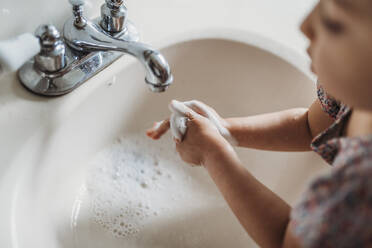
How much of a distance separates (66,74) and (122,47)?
0.10m

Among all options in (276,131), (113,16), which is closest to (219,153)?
(276,131)

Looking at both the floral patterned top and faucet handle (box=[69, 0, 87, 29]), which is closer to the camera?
the floral patterned top

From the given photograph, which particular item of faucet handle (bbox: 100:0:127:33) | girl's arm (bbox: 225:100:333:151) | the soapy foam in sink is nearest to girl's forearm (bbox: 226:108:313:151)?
girl's arm (bbox: 225:100:333:151)

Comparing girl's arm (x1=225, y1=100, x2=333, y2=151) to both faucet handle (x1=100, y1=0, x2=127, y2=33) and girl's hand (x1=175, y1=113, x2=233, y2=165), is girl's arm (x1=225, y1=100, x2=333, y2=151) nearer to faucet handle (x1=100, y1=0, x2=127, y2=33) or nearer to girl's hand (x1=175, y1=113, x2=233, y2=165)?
girl's hand (x1=175, y1=113, x2=233, y2=165)

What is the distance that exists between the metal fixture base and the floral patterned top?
0.35m

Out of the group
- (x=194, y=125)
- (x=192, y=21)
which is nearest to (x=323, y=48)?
(x=194, y=125)

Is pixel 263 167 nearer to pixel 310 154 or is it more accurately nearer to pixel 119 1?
pixel 310 154

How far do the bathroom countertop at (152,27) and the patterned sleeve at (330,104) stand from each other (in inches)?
4.4

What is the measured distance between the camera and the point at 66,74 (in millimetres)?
631

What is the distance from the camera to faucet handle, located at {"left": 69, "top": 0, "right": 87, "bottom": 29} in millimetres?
591

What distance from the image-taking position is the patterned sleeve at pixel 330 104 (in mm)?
639

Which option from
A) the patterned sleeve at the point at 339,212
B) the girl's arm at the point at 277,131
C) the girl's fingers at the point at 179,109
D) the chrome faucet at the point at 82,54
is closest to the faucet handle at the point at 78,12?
the chrome faucet at the point at 82,54

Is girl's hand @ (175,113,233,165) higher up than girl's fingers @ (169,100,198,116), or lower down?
lower down

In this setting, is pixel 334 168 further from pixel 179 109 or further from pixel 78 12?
pixel 78 12
